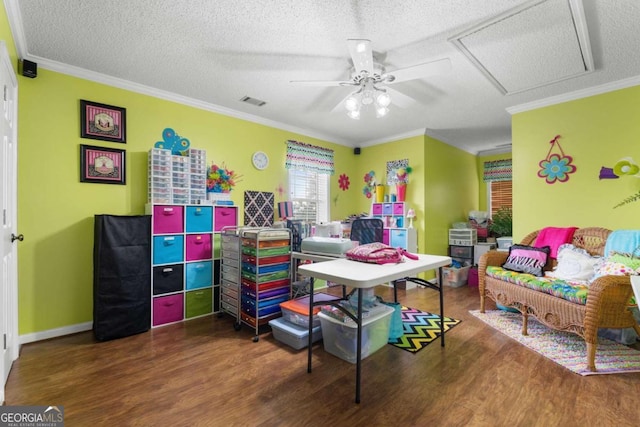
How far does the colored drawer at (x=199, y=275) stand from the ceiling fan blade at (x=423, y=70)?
2.67m

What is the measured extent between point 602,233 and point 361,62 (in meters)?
2.86

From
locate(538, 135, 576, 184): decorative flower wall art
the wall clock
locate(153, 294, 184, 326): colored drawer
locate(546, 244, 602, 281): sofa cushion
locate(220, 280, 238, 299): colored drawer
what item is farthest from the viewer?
the wall clock

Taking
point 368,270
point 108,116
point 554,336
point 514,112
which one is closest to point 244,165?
point 108,116

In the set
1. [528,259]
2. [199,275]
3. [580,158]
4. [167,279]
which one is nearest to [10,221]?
[167,279]

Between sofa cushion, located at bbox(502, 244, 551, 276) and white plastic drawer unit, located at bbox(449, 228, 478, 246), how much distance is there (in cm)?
178

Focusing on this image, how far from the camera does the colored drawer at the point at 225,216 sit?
10.9 feet

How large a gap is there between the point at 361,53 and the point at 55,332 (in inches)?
140

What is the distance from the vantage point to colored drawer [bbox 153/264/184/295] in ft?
9.41

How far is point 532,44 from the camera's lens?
2307 mm

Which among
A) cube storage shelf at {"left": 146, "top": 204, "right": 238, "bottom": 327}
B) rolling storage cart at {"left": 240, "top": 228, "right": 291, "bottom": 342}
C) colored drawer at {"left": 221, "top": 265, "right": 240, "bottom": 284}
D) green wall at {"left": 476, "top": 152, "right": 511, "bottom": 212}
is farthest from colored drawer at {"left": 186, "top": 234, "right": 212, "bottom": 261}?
green wall at {"left": 476, "top": 152, "right": 511, "bottom": 212}

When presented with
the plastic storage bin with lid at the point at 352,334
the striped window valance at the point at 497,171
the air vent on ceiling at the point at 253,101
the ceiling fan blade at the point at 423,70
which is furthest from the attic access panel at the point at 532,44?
the striped window valance at the point at 497,171

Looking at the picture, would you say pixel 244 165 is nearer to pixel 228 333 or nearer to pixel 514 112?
pixel 228 333

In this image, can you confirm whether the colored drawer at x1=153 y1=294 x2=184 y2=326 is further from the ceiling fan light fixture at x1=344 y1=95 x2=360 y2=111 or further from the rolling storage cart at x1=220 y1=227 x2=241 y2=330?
the ceiling fan light fixture at x1=344 y1=95 x2=360 y2=111

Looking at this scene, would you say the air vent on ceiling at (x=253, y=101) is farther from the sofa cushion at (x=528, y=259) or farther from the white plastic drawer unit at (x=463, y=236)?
the white plastic drawer unit at (x=463, y=236)
